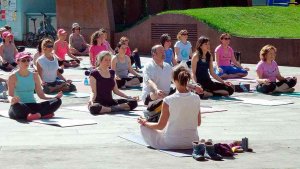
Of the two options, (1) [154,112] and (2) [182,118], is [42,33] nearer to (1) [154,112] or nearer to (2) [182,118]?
(1) [154,112]

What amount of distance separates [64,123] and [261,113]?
3.91 m

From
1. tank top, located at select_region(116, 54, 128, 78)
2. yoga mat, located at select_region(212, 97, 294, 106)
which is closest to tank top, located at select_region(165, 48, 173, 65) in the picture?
tank top, located at select_region(116, 54, 128, 78)

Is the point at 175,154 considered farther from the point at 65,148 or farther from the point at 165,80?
the point at 165,80

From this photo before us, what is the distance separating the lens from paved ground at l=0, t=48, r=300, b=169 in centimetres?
995

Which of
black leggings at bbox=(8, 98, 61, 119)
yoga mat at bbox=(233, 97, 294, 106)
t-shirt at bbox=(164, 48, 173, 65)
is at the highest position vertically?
black leggings at bbox=(8, 98, 61, 119)

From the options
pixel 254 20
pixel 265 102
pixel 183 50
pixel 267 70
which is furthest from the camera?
pixel 254 20

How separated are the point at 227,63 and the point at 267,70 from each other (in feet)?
14.0

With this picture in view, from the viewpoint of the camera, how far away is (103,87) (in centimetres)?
1509

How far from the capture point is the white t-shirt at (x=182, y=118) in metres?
10.7

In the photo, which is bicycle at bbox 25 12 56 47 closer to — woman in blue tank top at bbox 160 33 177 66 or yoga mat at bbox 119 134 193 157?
woman in blue tank top at bbox 160 33 177 66

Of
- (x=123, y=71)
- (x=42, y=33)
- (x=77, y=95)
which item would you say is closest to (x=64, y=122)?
(x=77, y=95)

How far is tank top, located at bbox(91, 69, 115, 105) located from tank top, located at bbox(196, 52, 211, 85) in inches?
129

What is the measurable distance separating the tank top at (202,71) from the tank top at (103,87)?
3277 mm

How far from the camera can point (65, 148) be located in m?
11.0
